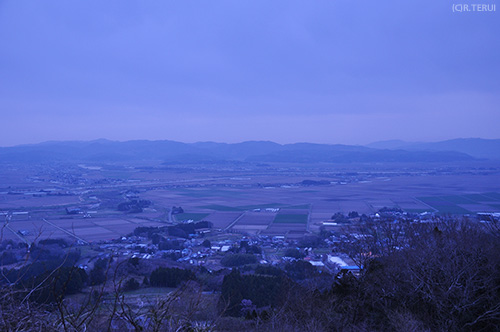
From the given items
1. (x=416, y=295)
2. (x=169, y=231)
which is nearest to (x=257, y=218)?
(x=169, y=231)

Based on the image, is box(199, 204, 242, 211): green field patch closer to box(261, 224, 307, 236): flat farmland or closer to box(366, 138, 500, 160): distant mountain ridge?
box(261, 224, 307, 236): flat farmland

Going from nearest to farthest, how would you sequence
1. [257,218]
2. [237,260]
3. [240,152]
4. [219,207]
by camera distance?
[237,260], [257,218], [219,207], [240,152]

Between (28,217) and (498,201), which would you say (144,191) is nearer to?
(28,217)

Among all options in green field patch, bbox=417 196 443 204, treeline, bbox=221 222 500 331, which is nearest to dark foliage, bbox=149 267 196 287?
treeline, bbox=221 222 500 331

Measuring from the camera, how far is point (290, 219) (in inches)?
762

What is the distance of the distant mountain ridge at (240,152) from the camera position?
68.6 m

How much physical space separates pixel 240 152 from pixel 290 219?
74.8 meters

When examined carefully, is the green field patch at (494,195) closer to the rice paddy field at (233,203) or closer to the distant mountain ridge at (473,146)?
the rice paddy field at (233,203)

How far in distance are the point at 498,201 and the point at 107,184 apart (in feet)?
97.2

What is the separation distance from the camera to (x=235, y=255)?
13.0 metres

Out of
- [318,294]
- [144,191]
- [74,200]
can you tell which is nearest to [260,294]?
[318,294]

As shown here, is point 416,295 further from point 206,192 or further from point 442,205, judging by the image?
point 206,192

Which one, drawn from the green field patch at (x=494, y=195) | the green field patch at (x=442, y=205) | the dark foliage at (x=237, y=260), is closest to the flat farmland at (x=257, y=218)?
the dark foliage at (x=237, y=260)

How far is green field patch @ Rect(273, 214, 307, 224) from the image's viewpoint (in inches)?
734
